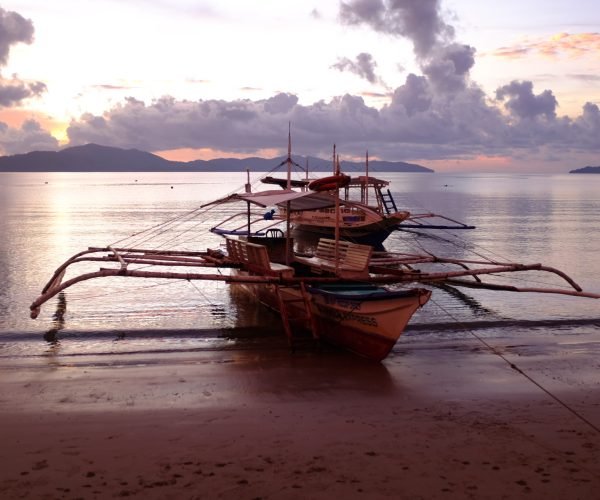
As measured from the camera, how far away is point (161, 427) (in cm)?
806

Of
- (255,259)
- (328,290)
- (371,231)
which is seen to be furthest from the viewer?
(371,231)

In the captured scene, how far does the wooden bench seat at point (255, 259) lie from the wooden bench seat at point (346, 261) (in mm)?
744

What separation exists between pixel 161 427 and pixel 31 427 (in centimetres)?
171

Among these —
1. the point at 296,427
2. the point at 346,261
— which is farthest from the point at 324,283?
the point at 296,427

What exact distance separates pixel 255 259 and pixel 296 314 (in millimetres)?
1663

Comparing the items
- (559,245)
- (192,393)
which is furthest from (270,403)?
(559,245)

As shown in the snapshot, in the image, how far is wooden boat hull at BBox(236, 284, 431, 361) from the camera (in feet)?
→ 35.2

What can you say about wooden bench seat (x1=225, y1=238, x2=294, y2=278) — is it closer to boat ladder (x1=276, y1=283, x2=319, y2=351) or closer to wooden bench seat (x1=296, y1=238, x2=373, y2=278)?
boat ladder (x1=276, y1=283, x2=319, y2=351)

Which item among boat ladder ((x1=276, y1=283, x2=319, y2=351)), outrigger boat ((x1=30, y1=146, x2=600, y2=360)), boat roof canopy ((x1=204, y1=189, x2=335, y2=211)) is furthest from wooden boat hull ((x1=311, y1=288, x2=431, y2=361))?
boat roof canopy ((x1=204, y1=189, x2=335, y2=211))

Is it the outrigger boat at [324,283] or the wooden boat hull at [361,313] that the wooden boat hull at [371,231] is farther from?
the wooden boat hull at [361,313]

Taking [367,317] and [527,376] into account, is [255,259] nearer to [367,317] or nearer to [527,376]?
[367,317]

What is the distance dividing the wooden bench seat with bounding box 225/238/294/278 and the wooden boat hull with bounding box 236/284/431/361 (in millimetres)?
484

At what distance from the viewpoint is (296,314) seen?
13453 mm

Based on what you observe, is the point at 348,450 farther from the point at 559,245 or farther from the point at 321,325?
the point at 559,245
